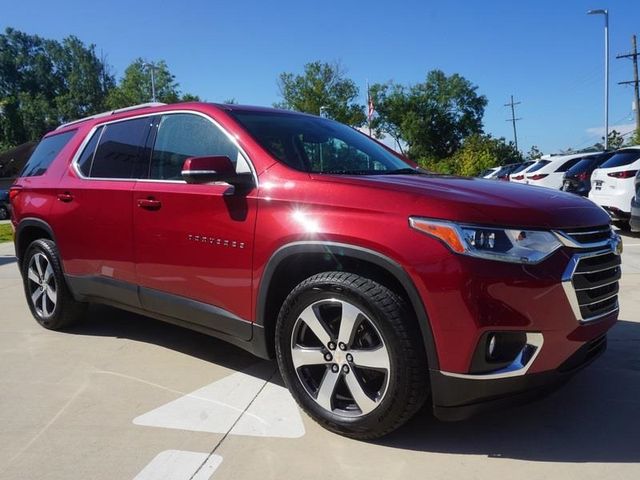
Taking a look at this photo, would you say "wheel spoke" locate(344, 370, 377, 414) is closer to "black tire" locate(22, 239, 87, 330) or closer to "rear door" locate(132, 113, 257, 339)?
"rear door" locate(132, 113, 257, 339)

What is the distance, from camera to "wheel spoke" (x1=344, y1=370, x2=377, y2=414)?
9.00 feet

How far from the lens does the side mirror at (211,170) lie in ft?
9.94

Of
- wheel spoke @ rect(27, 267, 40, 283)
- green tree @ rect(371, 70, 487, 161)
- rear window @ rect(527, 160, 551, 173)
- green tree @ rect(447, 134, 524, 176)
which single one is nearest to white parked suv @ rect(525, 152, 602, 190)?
rear window @ rect(527, 160, 551, 173)

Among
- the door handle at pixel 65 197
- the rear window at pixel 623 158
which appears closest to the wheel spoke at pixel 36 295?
the door handle at pixel 65 197

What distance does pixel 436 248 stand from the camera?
2.49m

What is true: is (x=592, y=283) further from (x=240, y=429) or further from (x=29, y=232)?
(x=29, y=232)

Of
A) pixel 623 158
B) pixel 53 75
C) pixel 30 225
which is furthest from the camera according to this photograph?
pixel 53 75

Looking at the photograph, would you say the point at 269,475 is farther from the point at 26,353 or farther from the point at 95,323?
the point at 95,323

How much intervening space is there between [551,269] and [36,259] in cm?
419

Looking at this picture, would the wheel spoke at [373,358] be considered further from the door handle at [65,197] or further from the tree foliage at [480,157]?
the tree foliage at [480,157]

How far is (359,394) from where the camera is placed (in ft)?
9.10

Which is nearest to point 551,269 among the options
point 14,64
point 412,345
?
point 412,345

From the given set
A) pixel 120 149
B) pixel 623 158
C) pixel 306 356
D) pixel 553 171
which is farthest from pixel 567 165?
pixel 306 356

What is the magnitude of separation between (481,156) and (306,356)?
3751 centimetres
